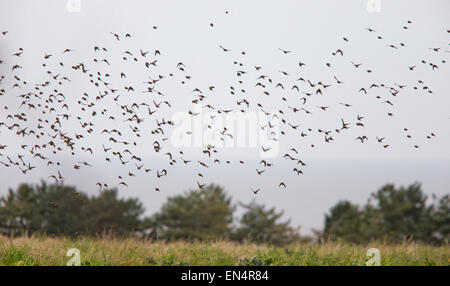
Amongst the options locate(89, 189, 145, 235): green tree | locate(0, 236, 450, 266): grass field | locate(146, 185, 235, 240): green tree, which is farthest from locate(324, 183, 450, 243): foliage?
locate(0, 236, 450, 266): grass field

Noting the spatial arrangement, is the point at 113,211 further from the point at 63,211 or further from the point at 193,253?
the point at 193,253

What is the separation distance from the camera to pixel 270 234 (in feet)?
150

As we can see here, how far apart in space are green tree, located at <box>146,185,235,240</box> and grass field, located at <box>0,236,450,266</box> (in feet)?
85.4

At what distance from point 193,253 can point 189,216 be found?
32.5m

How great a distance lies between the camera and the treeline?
36094mm

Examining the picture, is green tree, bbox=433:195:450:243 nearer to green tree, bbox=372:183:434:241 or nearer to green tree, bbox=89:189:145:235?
green tree, bbox=372:183:434:241

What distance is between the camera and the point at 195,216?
43.6 m

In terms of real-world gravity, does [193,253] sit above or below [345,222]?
above

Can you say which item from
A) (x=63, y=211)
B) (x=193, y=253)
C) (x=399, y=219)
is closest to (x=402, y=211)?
(x=399, y=219)

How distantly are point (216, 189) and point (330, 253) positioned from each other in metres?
40.0

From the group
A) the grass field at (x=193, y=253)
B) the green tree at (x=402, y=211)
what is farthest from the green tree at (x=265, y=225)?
the grass field at (x=193, y=253)

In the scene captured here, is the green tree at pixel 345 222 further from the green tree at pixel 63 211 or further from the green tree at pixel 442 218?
the green tree at pixel 63 211
